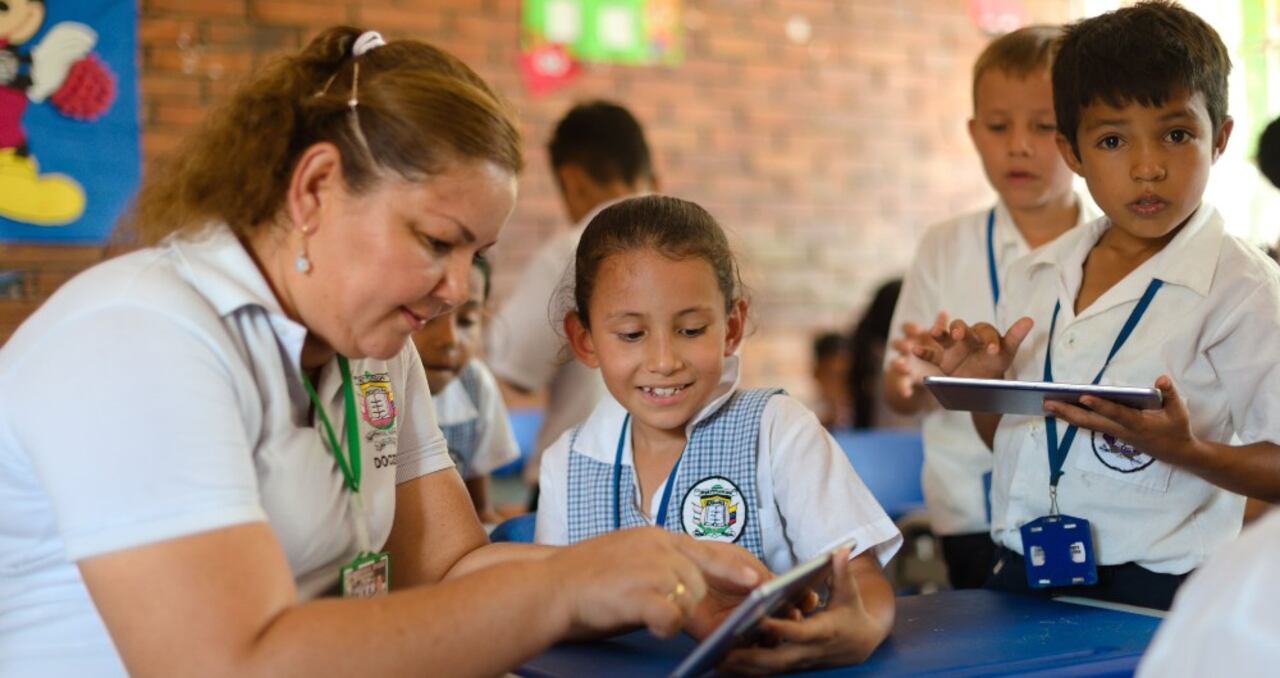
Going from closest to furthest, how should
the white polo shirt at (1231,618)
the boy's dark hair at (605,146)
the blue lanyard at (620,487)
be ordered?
the white polo shirt at (1231,618)
the blue lanyard at (620,487)
the boy's dark hair at (605,146)

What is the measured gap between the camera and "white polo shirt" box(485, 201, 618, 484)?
3680 mm

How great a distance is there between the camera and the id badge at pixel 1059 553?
81.4 inches

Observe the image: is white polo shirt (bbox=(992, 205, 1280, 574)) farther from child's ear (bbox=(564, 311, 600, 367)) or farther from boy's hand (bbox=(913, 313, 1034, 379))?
child's ear (bbox=(564, 311, 600, 367))

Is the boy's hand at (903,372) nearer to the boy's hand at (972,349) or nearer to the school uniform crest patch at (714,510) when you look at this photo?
the boy's hand at (972,349)

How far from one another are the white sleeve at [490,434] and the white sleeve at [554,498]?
120cm

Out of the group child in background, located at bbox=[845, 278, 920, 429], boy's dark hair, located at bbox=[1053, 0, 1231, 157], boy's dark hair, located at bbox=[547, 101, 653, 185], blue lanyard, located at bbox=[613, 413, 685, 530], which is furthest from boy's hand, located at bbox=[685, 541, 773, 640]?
child in background, located at bbox=[845, 278, 920, 429]

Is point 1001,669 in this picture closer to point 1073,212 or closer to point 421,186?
point 421,186

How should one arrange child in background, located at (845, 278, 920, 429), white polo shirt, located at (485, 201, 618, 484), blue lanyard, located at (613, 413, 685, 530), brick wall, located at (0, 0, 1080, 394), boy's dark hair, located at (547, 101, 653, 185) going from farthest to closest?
brick wall, located at (0, 0, 1080, 394), child in background, located at (845, 278, 920, 429), boy's dark hair, located at (547, 101, 653, 185), white polo shirt, located at (485, 201, 618, 484), blue lanyard, located at (613, 413, 685, 530)

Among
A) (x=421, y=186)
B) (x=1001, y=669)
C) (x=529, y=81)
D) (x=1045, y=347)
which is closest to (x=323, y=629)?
(x=421, y=186)

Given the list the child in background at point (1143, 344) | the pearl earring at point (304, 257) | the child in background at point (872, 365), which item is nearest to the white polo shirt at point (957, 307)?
the child in background at point (1143, 344)

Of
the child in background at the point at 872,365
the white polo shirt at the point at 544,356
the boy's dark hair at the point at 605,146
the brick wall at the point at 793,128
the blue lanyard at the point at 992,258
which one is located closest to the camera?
the blue lanyard at the point at 992,258

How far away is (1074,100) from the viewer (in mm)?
2223

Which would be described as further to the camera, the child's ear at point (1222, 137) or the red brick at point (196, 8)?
the red brick at point (196, 8)

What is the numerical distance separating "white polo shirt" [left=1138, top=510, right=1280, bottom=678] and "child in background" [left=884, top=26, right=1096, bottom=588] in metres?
1.70
